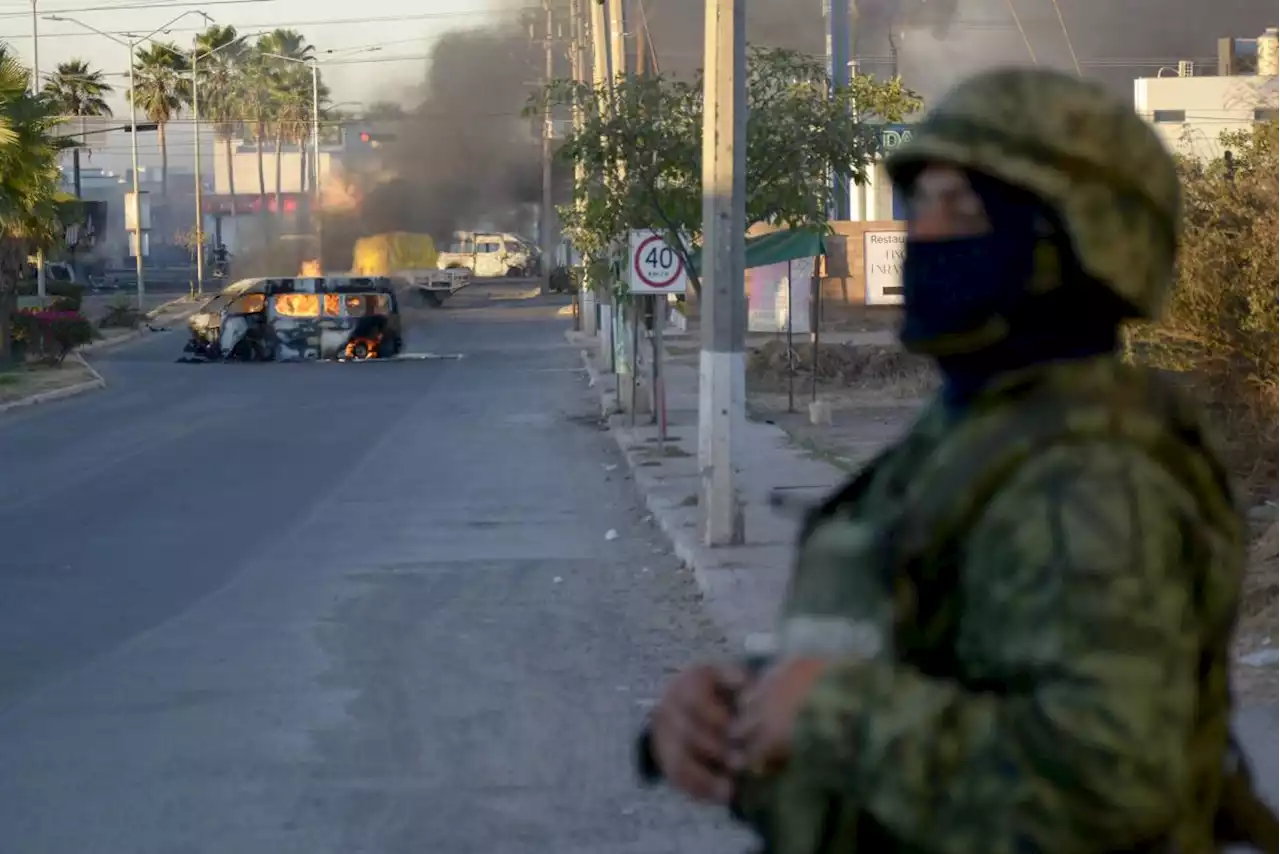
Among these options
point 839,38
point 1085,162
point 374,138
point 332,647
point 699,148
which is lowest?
point 332,647

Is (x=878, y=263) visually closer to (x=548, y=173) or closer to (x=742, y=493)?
(x=742, y=493)

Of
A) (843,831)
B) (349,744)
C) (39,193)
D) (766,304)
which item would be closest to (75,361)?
(39,193)

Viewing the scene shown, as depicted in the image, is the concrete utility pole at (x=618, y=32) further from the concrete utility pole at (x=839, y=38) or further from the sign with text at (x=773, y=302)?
the concrete utility pole at (x=839, y=38)

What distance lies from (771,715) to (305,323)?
3508cm

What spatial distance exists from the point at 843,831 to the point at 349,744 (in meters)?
Answer: 5.54

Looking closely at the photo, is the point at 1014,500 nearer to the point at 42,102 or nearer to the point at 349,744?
the point at 349,744

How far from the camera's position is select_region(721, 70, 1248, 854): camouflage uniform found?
59.2 inches

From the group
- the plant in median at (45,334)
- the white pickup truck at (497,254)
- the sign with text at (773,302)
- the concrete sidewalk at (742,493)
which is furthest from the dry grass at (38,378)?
the white pickup truck at (497,254)

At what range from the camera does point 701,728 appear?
169 centimetres

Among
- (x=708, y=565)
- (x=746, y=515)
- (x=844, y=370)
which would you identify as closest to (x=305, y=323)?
(x=844, y=370)

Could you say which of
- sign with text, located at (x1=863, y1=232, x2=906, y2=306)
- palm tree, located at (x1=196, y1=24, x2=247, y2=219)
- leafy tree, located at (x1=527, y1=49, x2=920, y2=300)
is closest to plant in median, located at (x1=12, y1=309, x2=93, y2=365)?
sign with text, located at (x1=863, y1=232, x2=906, y2=306)

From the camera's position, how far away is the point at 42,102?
3148cm

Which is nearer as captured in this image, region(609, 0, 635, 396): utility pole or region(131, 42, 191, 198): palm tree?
region(609, 0, 635, 396): utility pole

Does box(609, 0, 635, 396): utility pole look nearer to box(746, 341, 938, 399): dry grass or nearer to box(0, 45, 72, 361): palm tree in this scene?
box(746, 341, 938, 399): dry grass
